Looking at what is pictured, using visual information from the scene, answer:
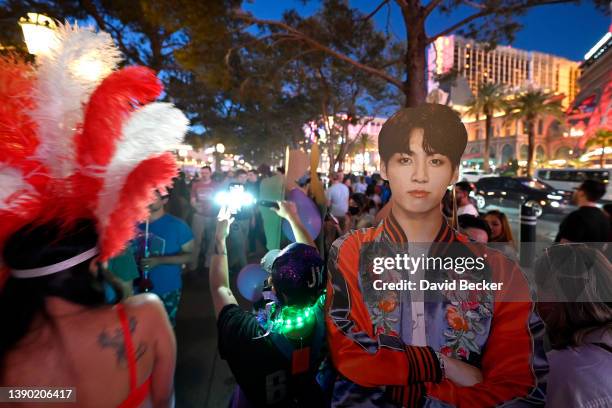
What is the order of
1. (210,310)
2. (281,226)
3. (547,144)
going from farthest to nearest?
(547,144) → (210,310) → (281,226)

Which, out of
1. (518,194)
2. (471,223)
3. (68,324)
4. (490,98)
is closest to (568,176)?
(518,194)

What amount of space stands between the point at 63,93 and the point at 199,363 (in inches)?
123

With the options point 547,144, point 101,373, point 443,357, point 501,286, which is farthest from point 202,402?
point 547,144

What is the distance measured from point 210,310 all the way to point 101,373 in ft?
12.2

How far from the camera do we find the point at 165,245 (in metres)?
2.90

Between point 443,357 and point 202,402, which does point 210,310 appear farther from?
point 443,357

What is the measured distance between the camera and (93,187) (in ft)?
3.70

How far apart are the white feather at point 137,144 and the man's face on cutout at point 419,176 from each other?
2.75 ft

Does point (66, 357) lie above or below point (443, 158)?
below

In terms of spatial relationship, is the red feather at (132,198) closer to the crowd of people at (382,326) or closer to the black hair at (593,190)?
the crowd of people at (382,326)

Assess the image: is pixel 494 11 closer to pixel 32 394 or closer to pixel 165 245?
pixel 165 245

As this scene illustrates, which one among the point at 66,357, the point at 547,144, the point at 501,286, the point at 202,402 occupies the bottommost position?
the point at 202,402

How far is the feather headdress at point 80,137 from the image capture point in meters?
1.06

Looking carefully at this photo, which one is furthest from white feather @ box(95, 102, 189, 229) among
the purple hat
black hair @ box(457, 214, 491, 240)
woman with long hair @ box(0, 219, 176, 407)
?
black hair @ box(457, 214, 491, 240)
